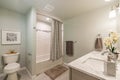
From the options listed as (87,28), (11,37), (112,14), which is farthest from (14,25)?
(112,14)

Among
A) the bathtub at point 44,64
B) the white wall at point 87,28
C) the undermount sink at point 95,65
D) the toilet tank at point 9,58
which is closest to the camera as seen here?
the undermount sink at point 95,65

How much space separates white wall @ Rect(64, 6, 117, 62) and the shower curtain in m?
0.30

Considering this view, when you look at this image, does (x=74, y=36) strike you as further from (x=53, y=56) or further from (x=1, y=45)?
(x=1, y=45)

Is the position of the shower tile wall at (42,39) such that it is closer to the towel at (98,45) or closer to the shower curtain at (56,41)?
the shower curtain at (56,41)

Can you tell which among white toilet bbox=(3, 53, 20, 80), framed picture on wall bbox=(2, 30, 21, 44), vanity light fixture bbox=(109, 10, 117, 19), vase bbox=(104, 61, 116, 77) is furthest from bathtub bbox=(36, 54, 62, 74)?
vanity light fixture bbox=(109, 10, 117, 19)

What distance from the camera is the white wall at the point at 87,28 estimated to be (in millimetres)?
2020

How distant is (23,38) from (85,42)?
2304mm

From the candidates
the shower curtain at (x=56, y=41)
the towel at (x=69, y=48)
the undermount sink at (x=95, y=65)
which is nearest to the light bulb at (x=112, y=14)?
the undermount sink at (x=95, y=65)

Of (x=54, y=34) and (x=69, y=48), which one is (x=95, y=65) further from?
(x=54, y=34)

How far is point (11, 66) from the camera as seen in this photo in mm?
1914

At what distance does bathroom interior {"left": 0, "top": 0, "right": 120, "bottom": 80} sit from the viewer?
187cm

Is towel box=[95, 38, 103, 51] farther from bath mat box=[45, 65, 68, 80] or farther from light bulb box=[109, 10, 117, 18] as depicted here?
bath mat box=[45, 65, 68, 80]

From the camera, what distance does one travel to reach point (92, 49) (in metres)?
2.32

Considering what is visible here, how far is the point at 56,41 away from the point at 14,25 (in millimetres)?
1648
